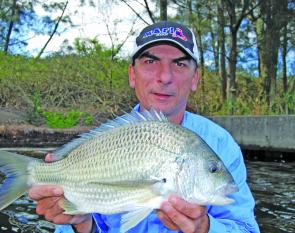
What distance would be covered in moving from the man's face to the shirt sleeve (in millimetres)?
362

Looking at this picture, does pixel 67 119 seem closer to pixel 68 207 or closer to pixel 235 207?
pixel 235 207

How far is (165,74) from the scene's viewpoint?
291cm

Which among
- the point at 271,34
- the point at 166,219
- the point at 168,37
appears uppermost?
the point at 271,34

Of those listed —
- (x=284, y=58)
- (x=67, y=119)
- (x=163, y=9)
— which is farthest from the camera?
(x=284, y=58)

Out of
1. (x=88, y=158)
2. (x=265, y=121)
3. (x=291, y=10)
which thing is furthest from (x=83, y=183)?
(x=291, y=10)

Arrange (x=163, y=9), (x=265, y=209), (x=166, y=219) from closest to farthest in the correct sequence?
(x=166, y=219) → (x=265, y=209) → (x=163, y=9)

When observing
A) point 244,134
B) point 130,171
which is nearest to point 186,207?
point 130,171

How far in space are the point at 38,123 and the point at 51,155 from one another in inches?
610

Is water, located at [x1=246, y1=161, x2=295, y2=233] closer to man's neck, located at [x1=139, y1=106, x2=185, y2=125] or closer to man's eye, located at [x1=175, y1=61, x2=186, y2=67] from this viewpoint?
man's neck, located at [x1=139, y1=106, x2=185, y2=125]

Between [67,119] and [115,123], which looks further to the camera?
[67,119]

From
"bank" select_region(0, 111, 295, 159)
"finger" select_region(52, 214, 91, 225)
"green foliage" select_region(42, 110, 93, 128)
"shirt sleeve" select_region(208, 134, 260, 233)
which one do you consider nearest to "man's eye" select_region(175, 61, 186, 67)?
"shirt sleeve" select_region(208, 134, 260, 233)

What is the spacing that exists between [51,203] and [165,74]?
38.9 inches

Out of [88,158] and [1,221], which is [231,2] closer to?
[1,221]

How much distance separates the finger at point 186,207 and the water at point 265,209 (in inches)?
175
